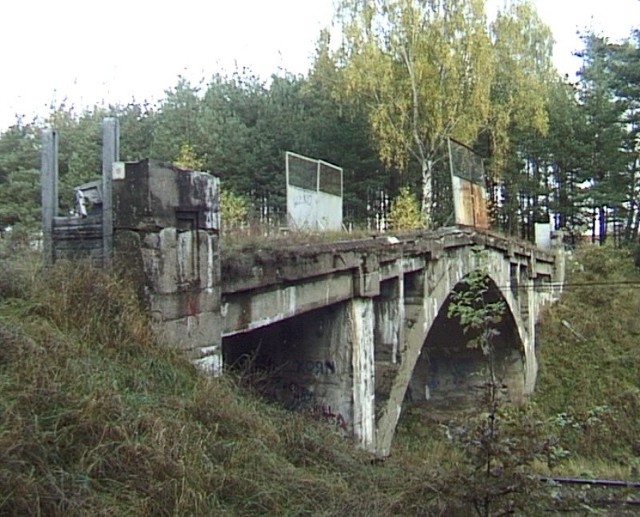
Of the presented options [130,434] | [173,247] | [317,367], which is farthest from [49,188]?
[317,367]

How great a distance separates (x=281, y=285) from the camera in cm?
712

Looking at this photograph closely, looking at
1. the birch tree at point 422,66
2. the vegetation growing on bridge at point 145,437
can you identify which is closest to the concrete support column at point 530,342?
the birch tree at point 422,66

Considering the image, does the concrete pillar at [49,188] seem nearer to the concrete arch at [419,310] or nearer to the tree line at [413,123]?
the concrete arch at [419,310]

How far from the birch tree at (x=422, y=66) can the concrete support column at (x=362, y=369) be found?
14.3 metres

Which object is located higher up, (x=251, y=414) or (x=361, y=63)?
(x=361, y=63)

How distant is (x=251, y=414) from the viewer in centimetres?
477

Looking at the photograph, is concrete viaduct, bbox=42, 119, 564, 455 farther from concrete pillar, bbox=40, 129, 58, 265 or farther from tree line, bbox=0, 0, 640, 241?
tree line, bbox=0, 0, 640, 241

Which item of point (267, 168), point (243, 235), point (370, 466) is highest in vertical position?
point (267, 168)

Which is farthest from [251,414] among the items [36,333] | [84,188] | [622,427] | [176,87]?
[176,87]

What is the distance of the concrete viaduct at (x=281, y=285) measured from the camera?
16.4 ft

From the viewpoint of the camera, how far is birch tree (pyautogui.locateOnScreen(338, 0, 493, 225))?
2333 centimetres

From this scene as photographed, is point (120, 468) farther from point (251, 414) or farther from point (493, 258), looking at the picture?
point (493, 258)

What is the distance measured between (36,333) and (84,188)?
1.67 metres

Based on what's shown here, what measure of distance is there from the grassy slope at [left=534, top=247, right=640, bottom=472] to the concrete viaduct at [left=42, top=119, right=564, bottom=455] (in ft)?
11.9
